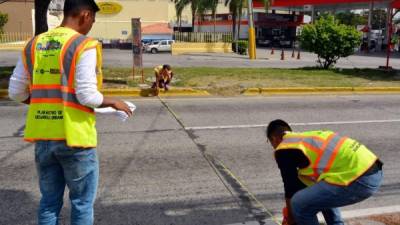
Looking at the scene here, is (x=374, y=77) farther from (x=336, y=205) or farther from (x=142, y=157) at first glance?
(x=336, y=205)

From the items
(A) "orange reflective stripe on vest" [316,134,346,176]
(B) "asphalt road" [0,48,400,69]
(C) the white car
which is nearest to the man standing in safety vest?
(A) "orange reflective stripe on vest" [316,134,346,176]

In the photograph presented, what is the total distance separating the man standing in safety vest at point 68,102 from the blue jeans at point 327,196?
1.31 metres

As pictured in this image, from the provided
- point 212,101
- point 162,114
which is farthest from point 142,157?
point 212,101

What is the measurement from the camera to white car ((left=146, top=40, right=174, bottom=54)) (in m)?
40.2

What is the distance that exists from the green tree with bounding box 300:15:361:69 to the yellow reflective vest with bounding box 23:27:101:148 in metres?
16.7

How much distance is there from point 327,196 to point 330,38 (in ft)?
53.4

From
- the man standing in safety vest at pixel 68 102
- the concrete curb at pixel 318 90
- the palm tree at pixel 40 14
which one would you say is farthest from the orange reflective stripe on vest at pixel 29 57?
the palm tree at pixel 40 14

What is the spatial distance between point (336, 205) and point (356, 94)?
36.6ft

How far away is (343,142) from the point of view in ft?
10.8

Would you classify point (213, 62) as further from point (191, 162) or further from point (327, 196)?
point (327, 196)

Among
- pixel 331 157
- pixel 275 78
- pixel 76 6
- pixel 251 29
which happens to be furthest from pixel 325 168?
pixel 251 29

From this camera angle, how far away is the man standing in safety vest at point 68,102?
287 cm

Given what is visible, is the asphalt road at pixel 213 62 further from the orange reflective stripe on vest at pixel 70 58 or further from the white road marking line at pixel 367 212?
the orange reflective stripe on vest at pixel 70 58

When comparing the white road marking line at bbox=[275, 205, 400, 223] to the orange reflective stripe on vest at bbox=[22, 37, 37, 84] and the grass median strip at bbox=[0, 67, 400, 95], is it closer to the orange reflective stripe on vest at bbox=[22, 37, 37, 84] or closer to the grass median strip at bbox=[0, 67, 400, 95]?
the orange reflective stripe on vest at bbox=[22, 37, 37, 84]
